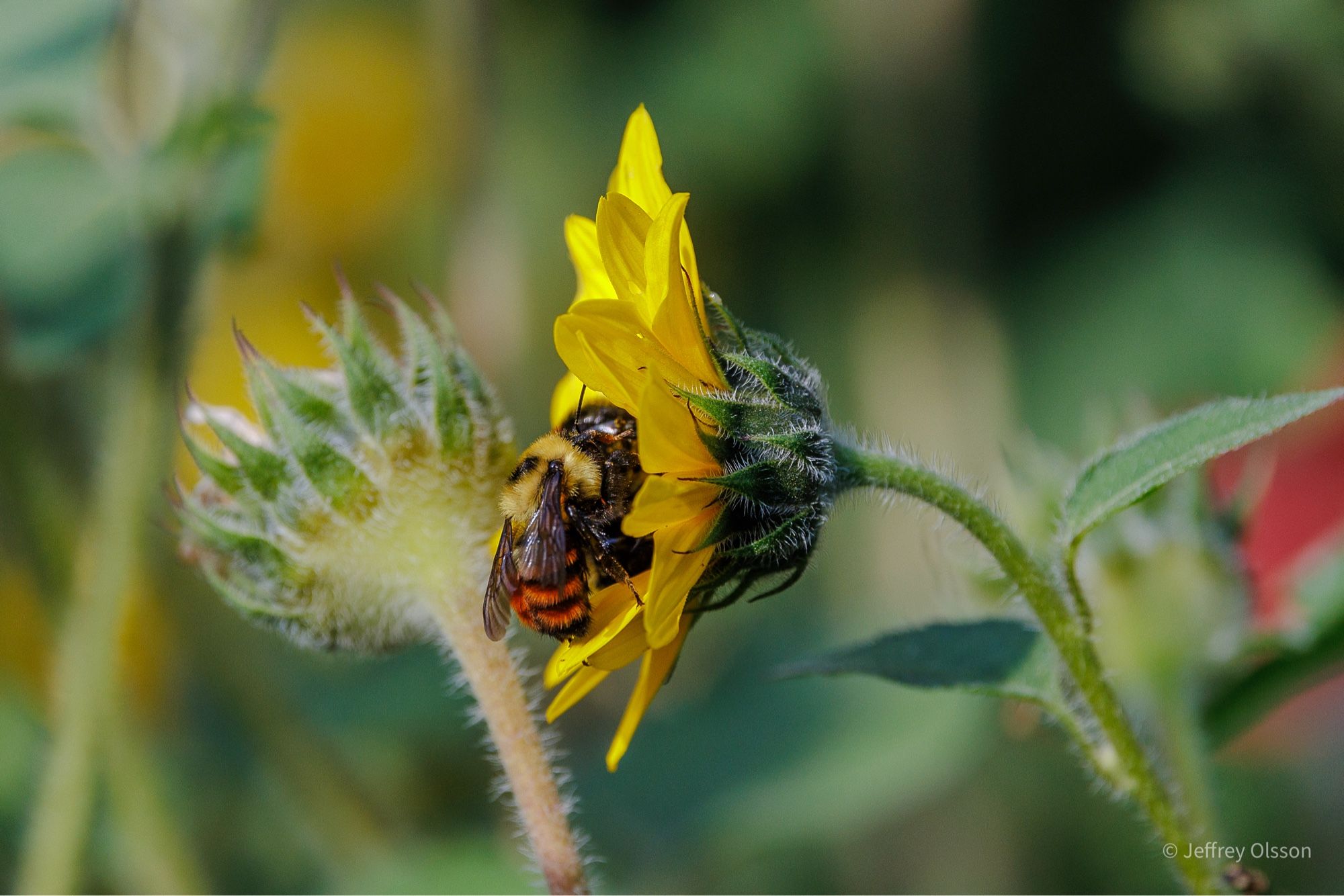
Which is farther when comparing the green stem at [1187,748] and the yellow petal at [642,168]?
the green stem at [1187,748]

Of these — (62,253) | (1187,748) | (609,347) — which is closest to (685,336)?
Answer: (609,347)

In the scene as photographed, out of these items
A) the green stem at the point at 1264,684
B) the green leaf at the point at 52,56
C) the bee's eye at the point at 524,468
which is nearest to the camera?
the bee's eye at the point at 524,468

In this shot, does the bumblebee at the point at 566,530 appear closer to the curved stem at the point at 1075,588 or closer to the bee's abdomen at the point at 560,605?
the bee's abdomen at the point at 560,605

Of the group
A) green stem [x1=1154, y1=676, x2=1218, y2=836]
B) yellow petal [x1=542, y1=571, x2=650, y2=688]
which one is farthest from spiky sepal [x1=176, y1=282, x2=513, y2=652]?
green stem [x1=1154, y1=676, x2=1218, y2=836]

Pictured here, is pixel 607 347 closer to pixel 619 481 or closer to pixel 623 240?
pixel 623 240

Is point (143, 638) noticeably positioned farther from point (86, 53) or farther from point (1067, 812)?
point (1067, 812)

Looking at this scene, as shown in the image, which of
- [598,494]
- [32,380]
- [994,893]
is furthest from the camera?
[994,893]

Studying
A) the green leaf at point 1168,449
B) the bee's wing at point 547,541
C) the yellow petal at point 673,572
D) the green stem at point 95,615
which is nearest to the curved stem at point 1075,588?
the green leaf at point 1168,449

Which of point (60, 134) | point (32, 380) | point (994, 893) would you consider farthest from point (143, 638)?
point (994, 893)
